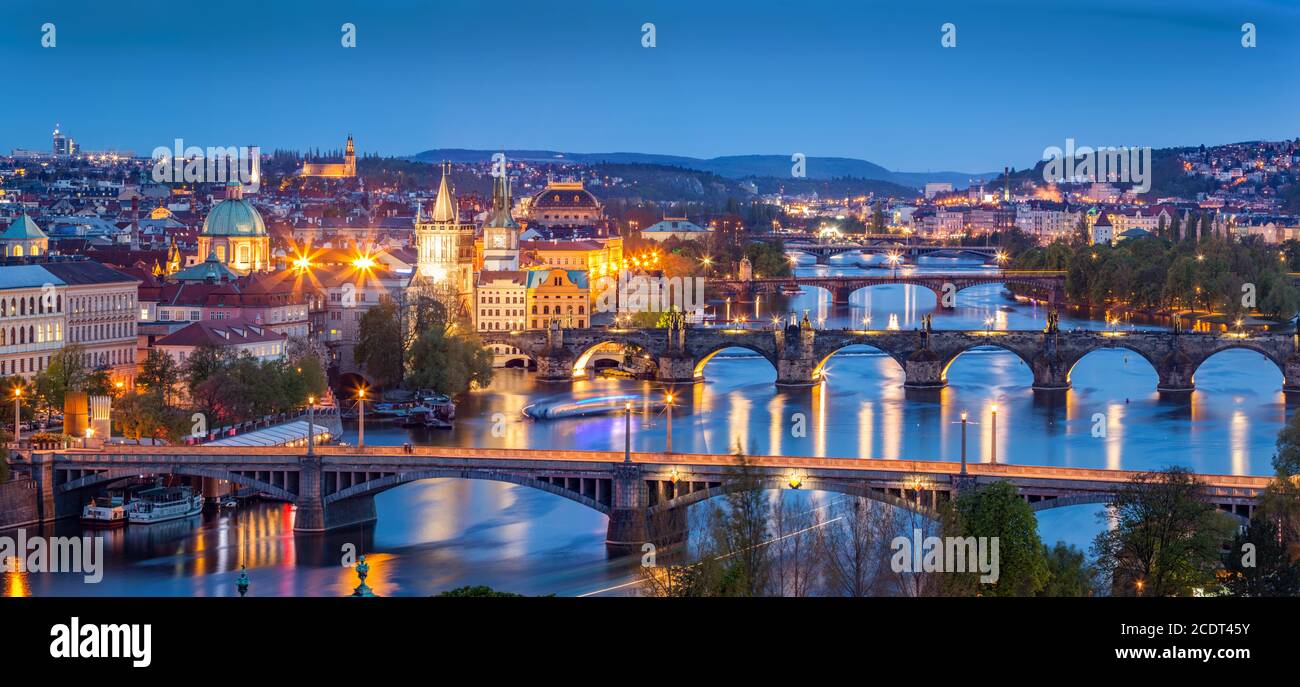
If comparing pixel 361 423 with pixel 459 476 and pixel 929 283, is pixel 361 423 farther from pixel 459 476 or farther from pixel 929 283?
pixel 929 283

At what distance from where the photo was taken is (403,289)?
1093 inches

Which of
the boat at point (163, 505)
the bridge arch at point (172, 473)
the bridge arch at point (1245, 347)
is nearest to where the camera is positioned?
the bridge arch at point (172, 473)

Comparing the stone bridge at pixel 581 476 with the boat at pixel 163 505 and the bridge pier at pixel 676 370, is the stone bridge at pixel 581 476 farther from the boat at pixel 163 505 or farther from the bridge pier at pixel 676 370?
the bridge pier at pixel 676 370

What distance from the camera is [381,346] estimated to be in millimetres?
24531

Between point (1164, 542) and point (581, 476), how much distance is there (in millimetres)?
4948

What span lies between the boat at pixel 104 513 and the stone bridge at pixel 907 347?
41.1 ft

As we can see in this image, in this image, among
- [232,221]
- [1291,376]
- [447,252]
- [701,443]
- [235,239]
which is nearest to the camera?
[701,443]

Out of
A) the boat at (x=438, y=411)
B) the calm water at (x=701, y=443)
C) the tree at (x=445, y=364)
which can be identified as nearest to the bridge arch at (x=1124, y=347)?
the calm water at (x=701, y=443)

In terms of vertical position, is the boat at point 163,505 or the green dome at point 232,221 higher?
the green dome at point 232,221

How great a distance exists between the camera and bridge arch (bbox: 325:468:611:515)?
14.1 m

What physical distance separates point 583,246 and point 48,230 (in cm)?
1016

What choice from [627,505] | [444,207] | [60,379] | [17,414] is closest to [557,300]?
[444,207]

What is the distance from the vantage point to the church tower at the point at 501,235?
34522mm
